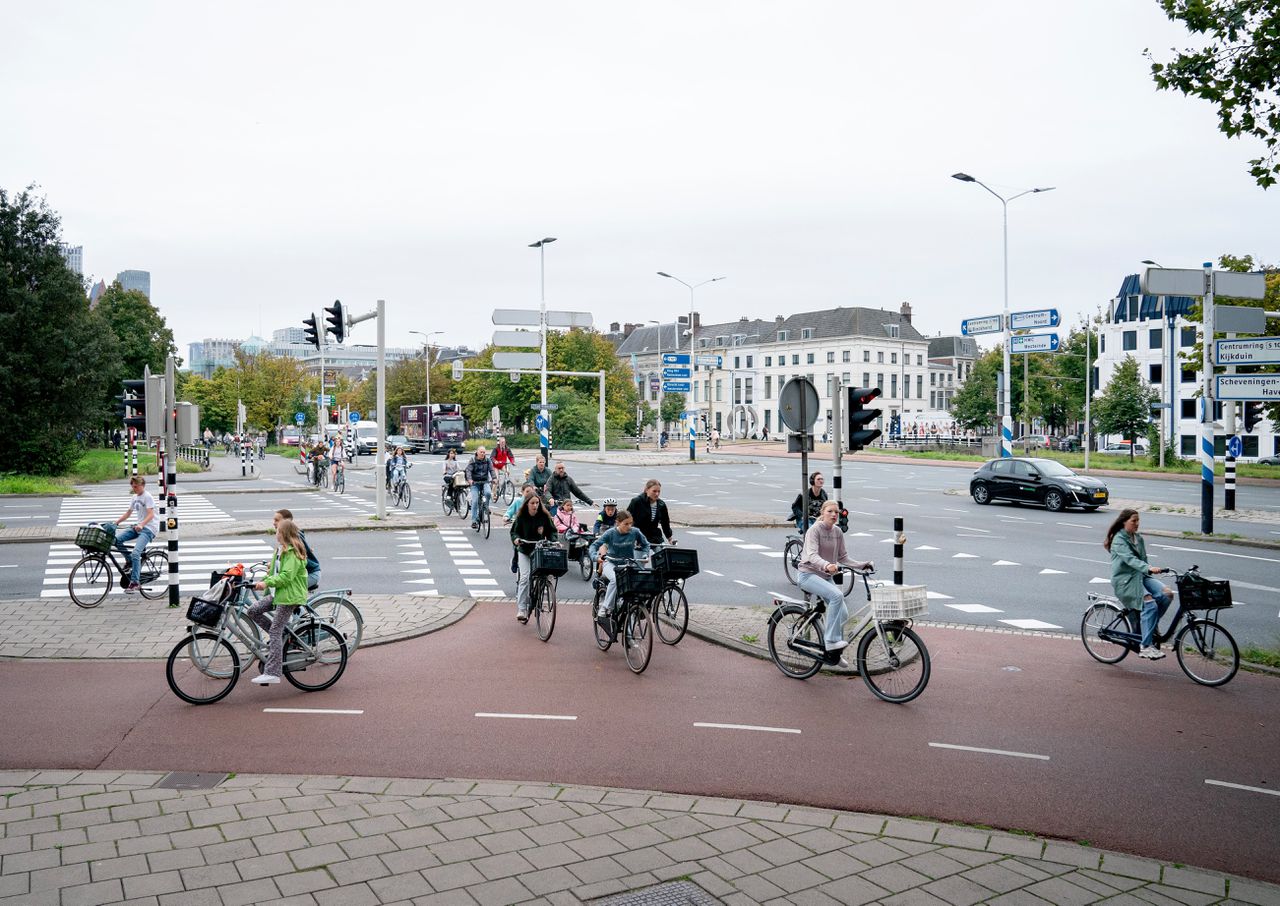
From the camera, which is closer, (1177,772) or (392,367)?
(1177,772)

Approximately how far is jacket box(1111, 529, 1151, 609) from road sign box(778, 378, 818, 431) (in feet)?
10.6

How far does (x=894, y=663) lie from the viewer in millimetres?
→ 8414

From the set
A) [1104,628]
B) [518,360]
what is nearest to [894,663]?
[1104,628]

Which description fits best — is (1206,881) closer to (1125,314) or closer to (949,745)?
(949,745)

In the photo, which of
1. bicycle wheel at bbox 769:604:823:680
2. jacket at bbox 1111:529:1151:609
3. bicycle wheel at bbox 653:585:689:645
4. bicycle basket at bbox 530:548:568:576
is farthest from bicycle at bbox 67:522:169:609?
jacket at bbox 1111:529:1151:609

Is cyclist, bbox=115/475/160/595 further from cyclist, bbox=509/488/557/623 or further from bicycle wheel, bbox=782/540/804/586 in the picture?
bicycle wheel, bbox=782/540/804/586

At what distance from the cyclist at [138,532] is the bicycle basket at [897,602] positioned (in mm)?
9556

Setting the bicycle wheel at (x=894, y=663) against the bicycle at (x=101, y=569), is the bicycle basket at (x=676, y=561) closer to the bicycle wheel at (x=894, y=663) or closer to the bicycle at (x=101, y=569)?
the bicycle wheel at (x=894, y=663)

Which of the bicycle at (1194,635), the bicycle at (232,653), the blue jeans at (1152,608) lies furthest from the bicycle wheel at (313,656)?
the blue jeans at (1152,608)

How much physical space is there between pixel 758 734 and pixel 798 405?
4536mm

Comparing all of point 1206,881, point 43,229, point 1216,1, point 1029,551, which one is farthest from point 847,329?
point 1206,881

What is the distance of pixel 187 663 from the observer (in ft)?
27.7

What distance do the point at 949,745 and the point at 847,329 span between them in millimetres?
99561

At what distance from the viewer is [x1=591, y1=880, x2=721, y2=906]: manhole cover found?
15.2 ft
